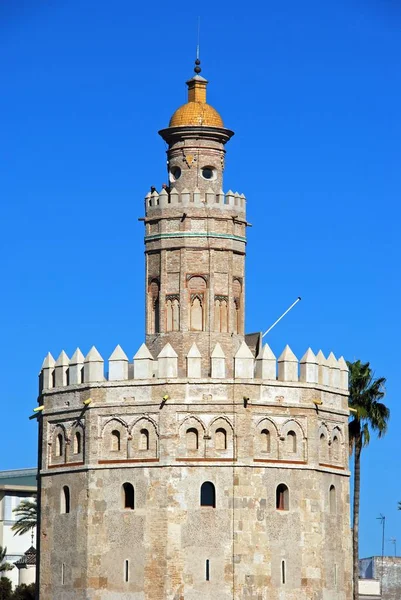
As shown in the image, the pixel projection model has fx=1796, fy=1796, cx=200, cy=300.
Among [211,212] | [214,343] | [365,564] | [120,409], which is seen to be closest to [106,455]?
[120,409]

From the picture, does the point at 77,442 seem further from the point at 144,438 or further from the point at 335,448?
the point at 335,448

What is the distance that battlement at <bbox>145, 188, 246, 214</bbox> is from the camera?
63844mm

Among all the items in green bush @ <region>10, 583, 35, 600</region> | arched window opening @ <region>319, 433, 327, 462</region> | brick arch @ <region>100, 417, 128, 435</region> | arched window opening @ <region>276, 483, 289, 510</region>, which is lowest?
green bush @ <region>10, 583, 35, 600</region>

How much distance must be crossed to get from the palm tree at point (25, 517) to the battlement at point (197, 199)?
44.6 meters

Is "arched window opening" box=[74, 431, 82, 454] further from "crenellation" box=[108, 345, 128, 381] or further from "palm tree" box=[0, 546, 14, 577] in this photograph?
"palm tree" box=[0, 546, 14, 577]

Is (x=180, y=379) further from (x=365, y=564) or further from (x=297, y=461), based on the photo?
(x=365, y=564)

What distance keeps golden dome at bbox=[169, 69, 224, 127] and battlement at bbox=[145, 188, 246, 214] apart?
2.40 meters

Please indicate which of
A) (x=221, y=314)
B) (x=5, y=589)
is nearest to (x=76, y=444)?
(x=221, y=314)

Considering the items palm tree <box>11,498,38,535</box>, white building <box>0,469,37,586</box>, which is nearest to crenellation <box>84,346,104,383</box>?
palm tree <box>11,498,38,535</box>

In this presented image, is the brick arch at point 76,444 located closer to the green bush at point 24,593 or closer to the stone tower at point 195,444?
the stone tower at point 195,444

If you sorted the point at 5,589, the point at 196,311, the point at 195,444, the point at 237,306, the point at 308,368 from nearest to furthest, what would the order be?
the point at 195,444 < the point at 308,368 < the point at 196,311 < the point at 237,306 < the point at 5,589

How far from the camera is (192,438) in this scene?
60.8 m

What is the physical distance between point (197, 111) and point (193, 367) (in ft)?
32.0

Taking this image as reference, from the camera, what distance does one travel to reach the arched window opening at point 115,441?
6156 centimetres
